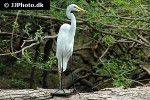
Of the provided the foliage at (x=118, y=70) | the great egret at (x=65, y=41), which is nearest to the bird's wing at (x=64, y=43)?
the great egret at (x=65, y=41)

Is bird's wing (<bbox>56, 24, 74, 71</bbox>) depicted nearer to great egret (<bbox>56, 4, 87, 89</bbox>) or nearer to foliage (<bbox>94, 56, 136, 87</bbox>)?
great egret (<bbox>56, 4, 87, 89</bbox>)

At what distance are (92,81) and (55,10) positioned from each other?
1.97 meters

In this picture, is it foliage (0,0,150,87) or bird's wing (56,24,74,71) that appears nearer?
bird's wing (56,24,74,71)

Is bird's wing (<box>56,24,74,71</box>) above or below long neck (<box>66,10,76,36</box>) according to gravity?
below

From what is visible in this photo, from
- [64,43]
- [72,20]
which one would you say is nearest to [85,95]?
[64,43]

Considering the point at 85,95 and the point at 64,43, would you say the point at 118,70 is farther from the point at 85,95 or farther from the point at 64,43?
the point at 85,95

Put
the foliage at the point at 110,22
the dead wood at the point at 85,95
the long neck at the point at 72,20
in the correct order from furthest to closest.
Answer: the foliage at the point at 110,22 < the long neck at the point at 72,20 < the dead wood at the point at 85,95

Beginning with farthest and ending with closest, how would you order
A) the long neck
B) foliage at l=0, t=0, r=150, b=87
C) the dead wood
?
foliage at l=0, t=0, r=150, b=87 → the long neck → the dead wood

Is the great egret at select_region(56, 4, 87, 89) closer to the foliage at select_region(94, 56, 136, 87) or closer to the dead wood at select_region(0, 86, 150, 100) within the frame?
the dead wood at select_region(0, 86, 150, 100)

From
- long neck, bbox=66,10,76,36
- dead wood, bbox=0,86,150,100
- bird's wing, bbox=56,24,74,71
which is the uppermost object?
long neck, bbox=66,10,76,36

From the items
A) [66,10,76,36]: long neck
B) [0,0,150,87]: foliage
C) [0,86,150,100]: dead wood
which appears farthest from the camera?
[0,0,150,87]: foliage

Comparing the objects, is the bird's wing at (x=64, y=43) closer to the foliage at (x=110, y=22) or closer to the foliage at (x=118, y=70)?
the foliage at (x=110, y=22)

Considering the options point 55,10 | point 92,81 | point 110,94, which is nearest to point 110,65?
point 55,10

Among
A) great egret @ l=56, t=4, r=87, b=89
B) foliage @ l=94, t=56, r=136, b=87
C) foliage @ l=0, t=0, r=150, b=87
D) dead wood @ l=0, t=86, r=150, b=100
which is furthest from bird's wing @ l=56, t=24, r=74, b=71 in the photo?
foliage @ l=94, t=56, r=136, b=87
